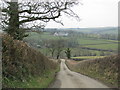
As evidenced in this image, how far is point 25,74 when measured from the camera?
1105 centimetres

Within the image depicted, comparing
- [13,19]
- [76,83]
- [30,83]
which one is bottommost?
[76,83]

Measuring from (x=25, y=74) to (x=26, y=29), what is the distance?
8282 millimetres

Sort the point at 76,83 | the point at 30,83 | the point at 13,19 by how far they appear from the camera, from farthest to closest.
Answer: the point at 13,19 → the point at 76,83 → the point at 30,83

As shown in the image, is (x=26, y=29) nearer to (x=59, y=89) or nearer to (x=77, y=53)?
(x=59, y=89)

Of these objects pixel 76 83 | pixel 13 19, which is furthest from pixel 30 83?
pixel 13 19

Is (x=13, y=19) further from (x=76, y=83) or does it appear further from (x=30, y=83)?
(x=76, y=83)

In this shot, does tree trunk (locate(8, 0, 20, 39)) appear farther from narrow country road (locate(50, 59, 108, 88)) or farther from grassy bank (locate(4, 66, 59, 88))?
narrow country road (locate(50, 59, 108, 88))

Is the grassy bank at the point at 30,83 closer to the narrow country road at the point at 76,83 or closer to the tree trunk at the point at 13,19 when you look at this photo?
the narrow country road at the point at 76,83

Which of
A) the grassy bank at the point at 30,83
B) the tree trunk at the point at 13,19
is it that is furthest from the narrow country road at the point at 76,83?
the tree trunk at the point at 13,19

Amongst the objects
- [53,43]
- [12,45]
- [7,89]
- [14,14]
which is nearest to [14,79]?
[7,89]

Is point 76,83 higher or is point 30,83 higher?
point 30,83

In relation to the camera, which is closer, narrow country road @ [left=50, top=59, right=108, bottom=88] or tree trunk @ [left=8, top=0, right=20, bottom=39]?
narrow country road @ [left=50, top=59, right=108, bottom=88]

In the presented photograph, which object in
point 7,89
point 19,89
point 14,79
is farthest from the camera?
point 14,79

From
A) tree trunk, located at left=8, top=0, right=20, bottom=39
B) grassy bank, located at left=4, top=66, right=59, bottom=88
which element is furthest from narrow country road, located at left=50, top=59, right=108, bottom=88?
tree trunk, located at left=8, top=0, right=20, bottom=39
